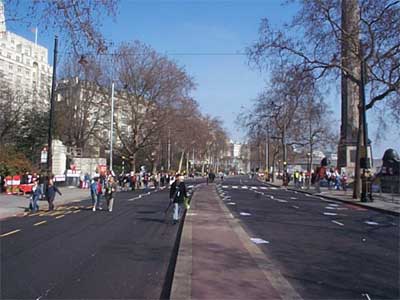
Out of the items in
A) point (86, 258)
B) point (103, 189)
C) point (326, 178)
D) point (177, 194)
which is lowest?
point (86, 258)

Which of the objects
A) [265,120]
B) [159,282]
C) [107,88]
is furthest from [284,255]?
[265,120]

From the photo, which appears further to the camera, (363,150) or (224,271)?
(363,150)

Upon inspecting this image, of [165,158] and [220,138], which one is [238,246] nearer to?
[165,158]

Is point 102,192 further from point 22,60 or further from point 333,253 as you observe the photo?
point 22,60

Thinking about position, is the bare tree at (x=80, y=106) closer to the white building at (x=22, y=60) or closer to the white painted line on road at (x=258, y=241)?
the white building at (x=22, y=60)

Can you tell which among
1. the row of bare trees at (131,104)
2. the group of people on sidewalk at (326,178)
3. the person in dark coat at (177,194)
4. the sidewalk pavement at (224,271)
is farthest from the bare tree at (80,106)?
the sidewalk pavement at (224,271)

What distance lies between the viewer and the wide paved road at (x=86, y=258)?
8117 mm

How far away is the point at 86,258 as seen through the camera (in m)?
10.9

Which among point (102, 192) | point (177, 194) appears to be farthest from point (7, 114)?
point (177, 194)

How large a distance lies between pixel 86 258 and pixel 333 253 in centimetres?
533

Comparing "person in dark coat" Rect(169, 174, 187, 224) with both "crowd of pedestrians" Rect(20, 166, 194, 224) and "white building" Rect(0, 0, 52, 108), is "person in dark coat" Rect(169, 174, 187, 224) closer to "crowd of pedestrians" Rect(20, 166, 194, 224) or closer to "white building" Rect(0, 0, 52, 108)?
"crowd of pedestrians" Rect(20, 166, 194, 224)

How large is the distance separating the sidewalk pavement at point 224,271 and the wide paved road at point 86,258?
14.7 inches

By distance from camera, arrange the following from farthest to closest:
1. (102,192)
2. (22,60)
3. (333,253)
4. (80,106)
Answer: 1. (22,60)
2. (80,106)
3. (102,192)
4. (333,253)

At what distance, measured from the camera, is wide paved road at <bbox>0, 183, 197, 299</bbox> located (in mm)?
8117
